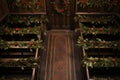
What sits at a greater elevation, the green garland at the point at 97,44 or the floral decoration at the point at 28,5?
the floral decoration at the point at 28,5

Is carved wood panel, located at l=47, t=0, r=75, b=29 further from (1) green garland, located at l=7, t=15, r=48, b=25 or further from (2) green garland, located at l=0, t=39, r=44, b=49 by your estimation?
(2) green garland, located at l=0, t=39, r=44, b=49

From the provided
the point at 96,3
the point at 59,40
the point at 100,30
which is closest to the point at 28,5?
the point at 59,40

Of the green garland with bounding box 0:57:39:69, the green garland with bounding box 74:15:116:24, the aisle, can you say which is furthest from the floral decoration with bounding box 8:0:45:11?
the green garland with bounding box 0:57:39:69

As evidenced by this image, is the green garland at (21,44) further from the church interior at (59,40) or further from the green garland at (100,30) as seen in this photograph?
the green garland at (100,30)

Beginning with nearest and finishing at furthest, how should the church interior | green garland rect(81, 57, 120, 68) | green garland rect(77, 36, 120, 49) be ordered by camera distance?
green garland rect(81, 57, 120, 68)
the church interior
green garland rect(77, 36, 120, 49)

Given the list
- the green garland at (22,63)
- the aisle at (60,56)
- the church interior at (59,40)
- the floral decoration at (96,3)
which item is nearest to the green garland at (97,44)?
the church interior at (59,40)

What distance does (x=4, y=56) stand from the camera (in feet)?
20.0

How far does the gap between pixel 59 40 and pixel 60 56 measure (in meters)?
0.92

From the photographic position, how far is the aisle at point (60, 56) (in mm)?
5893

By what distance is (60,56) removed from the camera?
6.53 metres

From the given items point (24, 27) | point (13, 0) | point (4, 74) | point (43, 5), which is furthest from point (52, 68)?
point (13, 0)

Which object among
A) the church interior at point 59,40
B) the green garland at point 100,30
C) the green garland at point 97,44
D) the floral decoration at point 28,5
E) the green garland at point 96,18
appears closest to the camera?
the church interior at point 59,40

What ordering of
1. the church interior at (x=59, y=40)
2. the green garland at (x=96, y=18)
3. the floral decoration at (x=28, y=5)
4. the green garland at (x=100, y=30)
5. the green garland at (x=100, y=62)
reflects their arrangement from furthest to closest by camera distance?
the floral decoration at (x=28, y=5) → the green garland at (x=96, y=18) → the green garland at (x=100, y=30) → the church interior at (x=59, y=40) → the green garland at (x=100, y=62)

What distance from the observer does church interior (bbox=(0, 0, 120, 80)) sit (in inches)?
212
